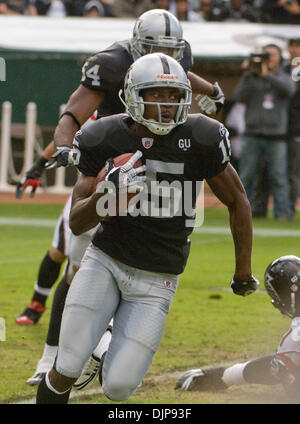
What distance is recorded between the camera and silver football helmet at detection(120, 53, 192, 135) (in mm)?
4180

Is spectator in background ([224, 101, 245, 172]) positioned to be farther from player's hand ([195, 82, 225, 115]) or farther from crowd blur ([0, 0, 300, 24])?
player's hand ([195, 82, 225, 115])

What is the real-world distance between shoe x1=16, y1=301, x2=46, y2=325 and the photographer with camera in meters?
6.27

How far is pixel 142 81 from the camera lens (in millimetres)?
4223

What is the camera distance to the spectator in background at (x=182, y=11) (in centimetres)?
1570

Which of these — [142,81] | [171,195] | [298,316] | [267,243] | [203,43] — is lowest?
[267,243]

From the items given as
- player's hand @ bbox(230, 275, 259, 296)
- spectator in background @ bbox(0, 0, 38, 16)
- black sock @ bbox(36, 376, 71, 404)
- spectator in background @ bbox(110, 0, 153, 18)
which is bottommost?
spectator in background @ bbox(0, 0, 38, 16)

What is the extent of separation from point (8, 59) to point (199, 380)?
34.6ft

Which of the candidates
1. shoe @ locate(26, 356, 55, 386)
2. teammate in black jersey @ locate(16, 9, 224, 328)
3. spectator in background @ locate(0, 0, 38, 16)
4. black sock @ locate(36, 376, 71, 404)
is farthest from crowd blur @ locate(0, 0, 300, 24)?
black sock @ locate(36, 376, 71, 404)

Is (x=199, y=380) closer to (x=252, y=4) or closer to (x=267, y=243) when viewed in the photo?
(x=267, y=243)

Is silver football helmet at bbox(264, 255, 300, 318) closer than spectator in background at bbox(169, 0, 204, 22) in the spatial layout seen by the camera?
Yes

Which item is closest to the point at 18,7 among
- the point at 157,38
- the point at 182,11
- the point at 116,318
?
the point at 182,11

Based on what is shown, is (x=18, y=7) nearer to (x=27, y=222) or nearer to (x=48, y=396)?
(x=27, y=222)
